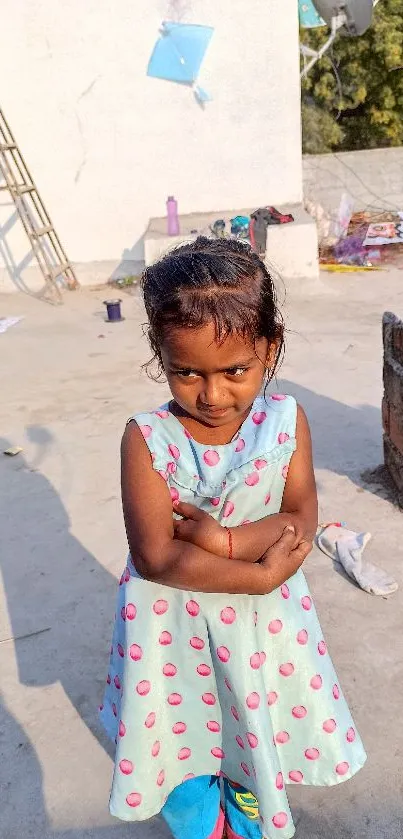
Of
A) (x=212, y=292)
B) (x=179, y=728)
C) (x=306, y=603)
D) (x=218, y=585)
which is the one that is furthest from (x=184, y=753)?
(x=212, y=292)

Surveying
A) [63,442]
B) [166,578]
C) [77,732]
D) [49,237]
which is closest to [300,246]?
[49,237]

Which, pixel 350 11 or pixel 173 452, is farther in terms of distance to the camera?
pixel 350 11

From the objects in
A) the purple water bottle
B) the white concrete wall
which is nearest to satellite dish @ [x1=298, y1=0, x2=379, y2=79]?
the white concrete wall

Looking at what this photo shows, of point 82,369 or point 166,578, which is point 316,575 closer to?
point 166,578

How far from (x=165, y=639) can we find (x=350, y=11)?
27.2ft

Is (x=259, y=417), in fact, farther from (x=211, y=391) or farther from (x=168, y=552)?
(x=168, y=552)

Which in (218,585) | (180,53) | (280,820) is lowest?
(280,820)

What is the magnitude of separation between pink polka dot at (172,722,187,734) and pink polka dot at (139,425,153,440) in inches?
26.3

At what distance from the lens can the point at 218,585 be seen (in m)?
1.28

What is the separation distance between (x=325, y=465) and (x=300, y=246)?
4.27m

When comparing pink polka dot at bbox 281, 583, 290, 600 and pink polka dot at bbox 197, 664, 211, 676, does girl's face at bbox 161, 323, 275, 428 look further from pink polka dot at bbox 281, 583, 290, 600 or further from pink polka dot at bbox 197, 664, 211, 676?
pink polka dot at bbox 197, 664, 211, 676

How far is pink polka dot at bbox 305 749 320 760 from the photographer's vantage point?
61.7 inches

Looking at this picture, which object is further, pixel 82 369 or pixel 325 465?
pixel 82 369

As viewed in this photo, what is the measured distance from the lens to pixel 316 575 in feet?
9.39
